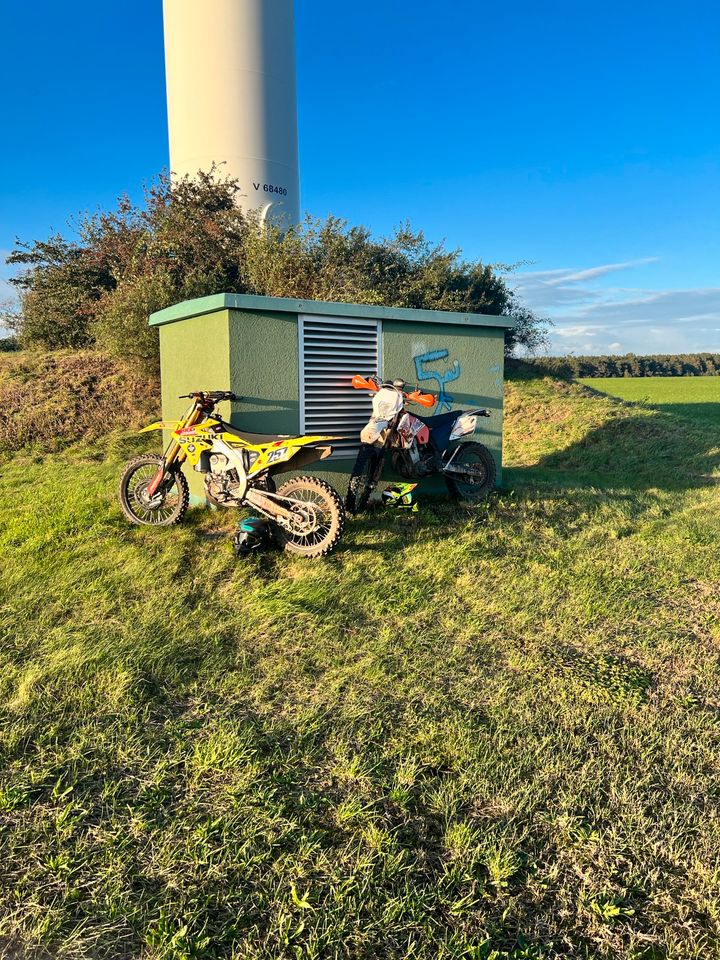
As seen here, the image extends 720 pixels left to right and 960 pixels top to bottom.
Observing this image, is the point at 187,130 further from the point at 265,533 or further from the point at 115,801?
the point at 115,801

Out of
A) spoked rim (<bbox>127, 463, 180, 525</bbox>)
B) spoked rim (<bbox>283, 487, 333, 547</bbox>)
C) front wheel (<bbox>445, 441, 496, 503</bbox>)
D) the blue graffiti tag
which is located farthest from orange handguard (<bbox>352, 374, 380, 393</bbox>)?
spoked rim (<bbox>127, 463, 180, 525</bbox>)

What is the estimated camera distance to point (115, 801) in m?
2.59

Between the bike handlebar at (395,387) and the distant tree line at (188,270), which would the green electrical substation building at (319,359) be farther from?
the distant tree line at (188,270)

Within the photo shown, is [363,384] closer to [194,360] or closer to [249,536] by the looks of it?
[194,360]

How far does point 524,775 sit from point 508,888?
61cm

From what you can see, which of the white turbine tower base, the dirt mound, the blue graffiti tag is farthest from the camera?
the white turbine tower base

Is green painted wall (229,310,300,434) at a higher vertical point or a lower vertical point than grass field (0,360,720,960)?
higher

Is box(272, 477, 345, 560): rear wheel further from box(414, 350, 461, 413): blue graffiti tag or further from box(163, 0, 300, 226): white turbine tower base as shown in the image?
box(163, 0, 300, 226): white turbine tower base

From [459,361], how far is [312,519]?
3558mm

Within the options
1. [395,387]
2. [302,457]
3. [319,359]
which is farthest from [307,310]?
[302,457]

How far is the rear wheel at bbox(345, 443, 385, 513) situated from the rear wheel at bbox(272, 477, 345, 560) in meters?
1.02

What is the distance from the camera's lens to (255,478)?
556 centimetres

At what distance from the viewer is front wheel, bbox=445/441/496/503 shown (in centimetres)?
733

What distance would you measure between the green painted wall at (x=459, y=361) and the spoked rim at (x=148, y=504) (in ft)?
9.17
